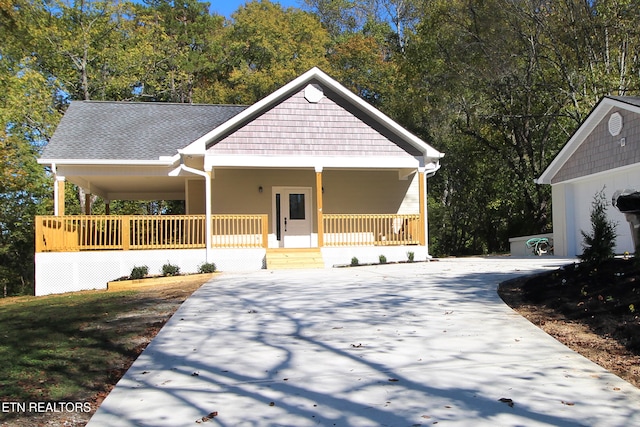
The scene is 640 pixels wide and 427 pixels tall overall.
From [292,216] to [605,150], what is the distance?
370 inches

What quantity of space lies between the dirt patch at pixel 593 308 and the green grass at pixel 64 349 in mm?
4604

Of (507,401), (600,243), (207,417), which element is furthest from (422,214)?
(207,417)

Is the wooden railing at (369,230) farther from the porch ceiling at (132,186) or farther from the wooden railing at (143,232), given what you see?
the porch ceiling at (132,186)

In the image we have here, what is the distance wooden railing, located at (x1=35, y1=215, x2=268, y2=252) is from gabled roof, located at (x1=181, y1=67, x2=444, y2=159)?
212cm

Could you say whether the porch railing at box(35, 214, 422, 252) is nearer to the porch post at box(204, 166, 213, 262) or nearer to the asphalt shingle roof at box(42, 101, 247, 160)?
the porch post at box(204, 166, 213, 262)

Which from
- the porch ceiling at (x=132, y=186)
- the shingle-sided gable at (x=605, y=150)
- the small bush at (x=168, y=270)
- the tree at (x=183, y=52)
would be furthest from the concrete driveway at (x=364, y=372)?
the tree at (x=183, y=52)

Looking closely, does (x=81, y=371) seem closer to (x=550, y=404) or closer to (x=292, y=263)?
(x=550, y=404)

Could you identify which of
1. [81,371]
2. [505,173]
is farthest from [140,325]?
[505,173]

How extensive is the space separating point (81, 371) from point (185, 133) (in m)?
13.6

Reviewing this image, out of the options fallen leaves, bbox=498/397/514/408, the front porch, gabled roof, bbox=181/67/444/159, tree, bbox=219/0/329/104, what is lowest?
fallen leaves, bbox=498/397/514/408

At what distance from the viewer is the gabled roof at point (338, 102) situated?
15961mm

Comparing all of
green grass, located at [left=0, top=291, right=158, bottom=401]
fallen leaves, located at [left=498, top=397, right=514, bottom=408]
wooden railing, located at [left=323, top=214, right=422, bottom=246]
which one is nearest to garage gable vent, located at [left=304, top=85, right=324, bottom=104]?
wooden railing, located at [left=323, top=214, right=422, bottom=246]

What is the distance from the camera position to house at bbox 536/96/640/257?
14281mm

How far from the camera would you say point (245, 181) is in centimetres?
1819
